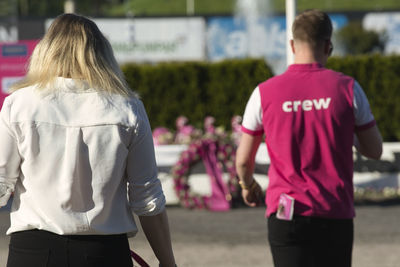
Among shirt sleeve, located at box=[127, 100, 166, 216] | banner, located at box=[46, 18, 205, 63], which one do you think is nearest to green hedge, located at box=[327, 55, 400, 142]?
shirt sleeve, located at box=[127, 100, 166, 216]

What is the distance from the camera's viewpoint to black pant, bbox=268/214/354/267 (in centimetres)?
365

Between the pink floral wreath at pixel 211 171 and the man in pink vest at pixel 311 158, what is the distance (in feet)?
19.3

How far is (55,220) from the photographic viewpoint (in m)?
2.65

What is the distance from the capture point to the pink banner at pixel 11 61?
33.0ft

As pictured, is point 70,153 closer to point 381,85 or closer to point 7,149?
point 7,149

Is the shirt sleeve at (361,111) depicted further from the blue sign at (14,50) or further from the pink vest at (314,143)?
the blue sign at (14,50)

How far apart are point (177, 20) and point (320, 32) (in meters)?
31.6

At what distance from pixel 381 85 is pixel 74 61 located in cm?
1039

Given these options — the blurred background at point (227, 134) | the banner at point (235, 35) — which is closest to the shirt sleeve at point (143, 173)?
the blurred background at point (227, 134)

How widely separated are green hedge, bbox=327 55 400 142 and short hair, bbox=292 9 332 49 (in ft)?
29.2

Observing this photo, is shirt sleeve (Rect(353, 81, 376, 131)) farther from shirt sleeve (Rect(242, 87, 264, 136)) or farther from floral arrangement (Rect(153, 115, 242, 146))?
floral arrangement (Rect(153, 115, 242, 146))

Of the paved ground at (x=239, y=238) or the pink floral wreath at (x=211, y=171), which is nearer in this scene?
the paved ground at (x=239, y=238)

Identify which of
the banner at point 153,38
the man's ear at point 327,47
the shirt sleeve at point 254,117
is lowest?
the banner at point 153,38

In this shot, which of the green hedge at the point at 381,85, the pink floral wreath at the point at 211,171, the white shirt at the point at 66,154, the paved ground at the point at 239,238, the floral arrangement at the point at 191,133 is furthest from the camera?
the green hedge at the point at 381,85
